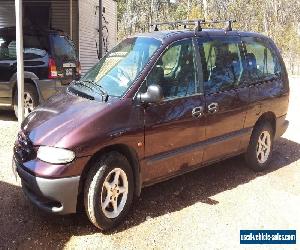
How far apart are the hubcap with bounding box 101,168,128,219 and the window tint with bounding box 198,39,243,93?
1.64 m

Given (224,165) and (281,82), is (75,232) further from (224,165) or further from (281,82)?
(281,82)

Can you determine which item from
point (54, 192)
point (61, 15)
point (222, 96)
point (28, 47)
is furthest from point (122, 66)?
point (61, 15)

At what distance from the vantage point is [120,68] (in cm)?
504

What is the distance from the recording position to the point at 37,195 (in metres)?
4.30

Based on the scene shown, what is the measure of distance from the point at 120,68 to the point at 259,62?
94.0 inches

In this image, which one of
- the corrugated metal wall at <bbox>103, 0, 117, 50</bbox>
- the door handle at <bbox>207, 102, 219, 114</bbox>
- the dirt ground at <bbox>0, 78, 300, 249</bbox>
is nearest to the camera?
the dirt ground at <bbox>0, 78, 300, 249</bbox>

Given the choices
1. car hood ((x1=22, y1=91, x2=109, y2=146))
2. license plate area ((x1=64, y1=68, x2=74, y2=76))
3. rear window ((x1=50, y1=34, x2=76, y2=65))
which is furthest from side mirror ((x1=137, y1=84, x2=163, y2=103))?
license plate area ((x1=64, y1=68, x2=74, y2=76))

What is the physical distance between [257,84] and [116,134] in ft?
8.96

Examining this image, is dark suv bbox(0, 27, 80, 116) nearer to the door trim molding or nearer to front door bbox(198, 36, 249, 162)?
front door bbox(198, 36, 249, 162)

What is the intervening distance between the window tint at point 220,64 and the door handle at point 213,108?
0.55ft

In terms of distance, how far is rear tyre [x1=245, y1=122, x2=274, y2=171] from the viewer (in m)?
6.38

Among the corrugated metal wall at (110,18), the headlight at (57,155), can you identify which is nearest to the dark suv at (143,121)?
the headlight at (57,155)

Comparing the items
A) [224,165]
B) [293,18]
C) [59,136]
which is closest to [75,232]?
[59,136]

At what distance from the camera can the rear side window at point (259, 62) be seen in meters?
6.16
